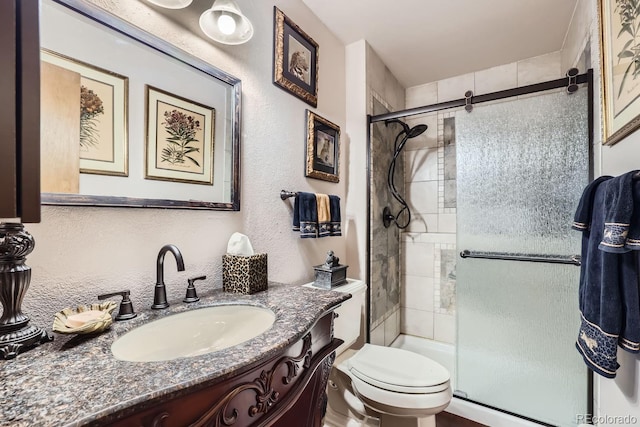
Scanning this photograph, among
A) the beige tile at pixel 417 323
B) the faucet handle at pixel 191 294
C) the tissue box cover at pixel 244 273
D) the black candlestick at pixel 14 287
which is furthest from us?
the beige tile at pixel 417 323

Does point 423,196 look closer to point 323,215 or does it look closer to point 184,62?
point 323,215

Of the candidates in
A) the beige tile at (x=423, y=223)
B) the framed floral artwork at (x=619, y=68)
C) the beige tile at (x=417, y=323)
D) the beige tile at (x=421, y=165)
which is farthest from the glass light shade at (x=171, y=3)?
the beige tile at (x=417, y=323)

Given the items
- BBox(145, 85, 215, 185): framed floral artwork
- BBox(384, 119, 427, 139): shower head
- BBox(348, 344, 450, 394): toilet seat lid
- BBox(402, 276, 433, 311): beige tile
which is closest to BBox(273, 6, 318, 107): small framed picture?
BBox(145, 85, 215, 185): framed floral artwork

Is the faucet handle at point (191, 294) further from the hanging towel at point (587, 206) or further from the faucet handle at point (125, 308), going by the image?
the hanging towel at point (587, 206)

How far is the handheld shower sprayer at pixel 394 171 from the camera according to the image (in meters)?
2.42

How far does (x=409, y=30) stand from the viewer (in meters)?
1.96

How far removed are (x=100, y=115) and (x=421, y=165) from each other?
245 centimetres

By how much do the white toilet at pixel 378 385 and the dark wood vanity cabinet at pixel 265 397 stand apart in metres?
0.46

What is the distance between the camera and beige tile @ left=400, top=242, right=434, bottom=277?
2.61 m

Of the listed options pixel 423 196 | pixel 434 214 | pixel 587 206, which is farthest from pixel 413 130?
pixel 587 206

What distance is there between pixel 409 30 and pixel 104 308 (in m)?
2.26


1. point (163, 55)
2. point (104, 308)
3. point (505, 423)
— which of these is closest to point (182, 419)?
point (104, 308)

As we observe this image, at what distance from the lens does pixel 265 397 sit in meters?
0.68

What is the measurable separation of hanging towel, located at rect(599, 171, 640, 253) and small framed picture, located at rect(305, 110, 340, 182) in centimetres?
130
